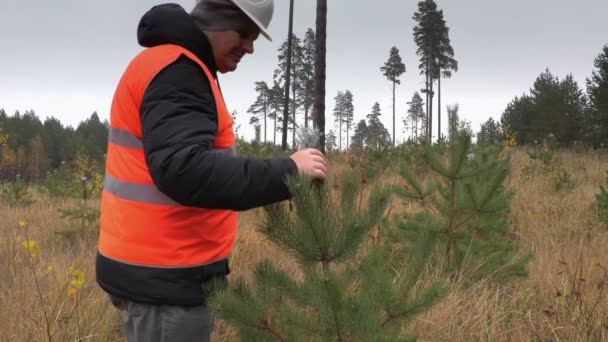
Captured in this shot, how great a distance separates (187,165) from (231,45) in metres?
0.51

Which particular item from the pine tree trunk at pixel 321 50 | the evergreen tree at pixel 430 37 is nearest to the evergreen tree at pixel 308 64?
the evergreen tree at pixel 430 37

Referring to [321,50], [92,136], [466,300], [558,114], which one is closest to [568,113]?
[558,114]

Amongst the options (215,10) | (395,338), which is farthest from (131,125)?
(395,338)

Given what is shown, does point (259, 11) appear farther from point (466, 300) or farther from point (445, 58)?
point (445, 58)

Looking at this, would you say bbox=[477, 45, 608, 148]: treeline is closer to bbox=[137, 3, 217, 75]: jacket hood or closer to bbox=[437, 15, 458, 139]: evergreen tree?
bbox=[437, 15, 458, 139]: evergreen tree

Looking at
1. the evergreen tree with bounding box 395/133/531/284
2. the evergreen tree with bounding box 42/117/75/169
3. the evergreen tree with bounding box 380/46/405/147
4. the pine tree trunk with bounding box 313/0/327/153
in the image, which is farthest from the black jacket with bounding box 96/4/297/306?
the evergreen tree with bounding box 42/117/75/169

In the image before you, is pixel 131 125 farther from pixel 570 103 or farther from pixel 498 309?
pixel 570 103

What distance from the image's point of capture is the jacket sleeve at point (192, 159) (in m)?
1.26

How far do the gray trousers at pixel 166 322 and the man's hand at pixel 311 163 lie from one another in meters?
0.57

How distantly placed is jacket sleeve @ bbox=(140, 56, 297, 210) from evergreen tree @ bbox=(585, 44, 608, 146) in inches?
1022

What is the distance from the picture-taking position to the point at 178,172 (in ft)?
4.13

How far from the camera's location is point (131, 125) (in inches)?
57.1

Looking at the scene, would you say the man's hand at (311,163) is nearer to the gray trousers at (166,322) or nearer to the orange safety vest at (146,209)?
the orange safety vest at (146,209)

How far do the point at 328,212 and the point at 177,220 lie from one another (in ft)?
1.47
